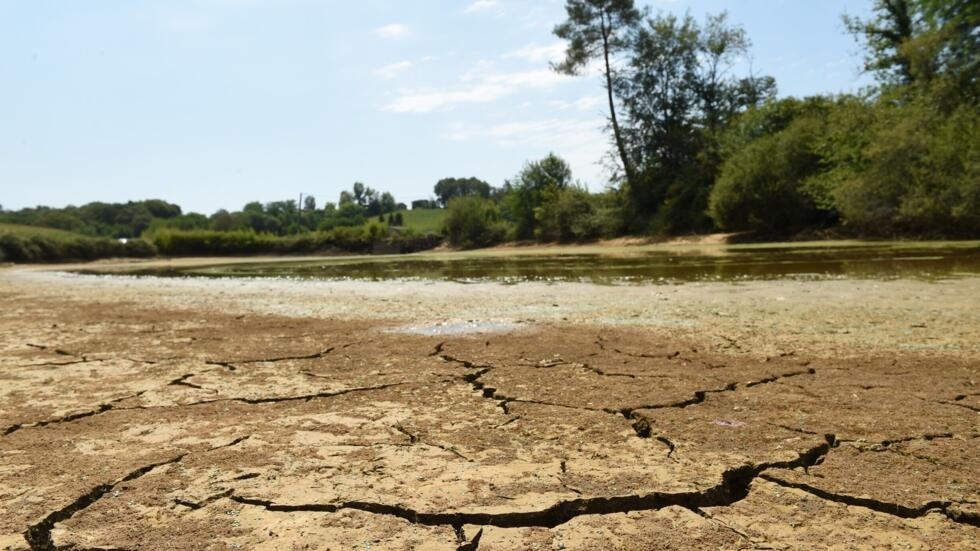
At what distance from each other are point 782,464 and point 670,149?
33362mm

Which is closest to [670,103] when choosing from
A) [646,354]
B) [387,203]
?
[646,354]

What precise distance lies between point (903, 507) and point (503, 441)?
4.15 feet

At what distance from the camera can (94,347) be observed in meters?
4.70

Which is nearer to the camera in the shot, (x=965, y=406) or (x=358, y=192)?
(x=965, y=406)

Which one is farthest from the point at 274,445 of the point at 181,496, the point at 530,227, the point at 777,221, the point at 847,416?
the point at 530,227

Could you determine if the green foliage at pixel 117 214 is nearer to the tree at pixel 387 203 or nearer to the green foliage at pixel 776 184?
the tree at pixel 387 203

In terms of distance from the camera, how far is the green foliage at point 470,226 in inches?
1588

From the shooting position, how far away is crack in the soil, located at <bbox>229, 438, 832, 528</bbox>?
172cm

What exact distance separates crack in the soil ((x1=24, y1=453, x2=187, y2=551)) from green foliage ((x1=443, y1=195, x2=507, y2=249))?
37.9 metres

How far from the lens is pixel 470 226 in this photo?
133 feet

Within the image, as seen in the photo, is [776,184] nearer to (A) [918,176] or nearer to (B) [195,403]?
(A) [918,176]

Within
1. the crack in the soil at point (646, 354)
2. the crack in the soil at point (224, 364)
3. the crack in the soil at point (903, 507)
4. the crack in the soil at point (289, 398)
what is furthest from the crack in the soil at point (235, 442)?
the crack in the soil at point (646, 354)

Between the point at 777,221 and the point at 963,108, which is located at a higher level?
the point at 963,108

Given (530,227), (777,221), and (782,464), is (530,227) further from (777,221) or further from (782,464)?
(782,464)
